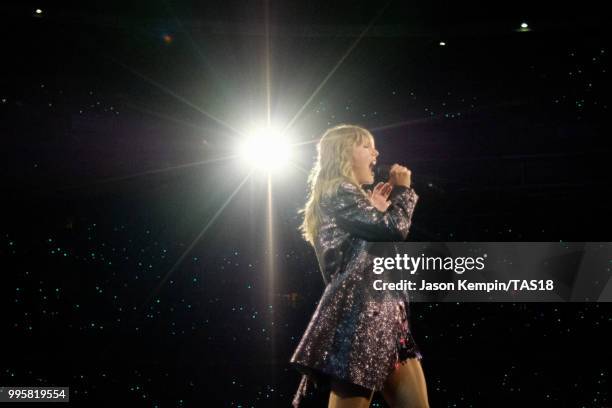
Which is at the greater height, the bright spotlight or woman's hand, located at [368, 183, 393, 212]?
the bright spotlight

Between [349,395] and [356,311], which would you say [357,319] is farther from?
[349,395]

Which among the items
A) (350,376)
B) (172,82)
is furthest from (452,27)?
(350,376)

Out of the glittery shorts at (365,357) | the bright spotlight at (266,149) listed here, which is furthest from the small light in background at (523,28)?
the glittery shorts at (365,357)

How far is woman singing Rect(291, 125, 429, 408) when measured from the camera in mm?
1788

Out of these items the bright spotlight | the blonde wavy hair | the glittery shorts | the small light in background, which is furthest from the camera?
the bright spotlight

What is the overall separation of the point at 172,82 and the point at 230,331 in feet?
5.77

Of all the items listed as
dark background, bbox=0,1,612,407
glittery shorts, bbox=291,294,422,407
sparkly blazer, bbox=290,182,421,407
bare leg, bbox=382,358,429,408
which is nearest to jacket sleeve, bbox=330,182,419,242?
sparkly blazer, bbox=290,182,421,407

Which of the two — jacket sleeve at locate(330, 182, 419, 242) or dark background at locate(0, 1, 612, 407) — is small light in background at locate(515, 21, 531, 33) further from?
jacket sleeve at locate(330, 182, 419, 242)

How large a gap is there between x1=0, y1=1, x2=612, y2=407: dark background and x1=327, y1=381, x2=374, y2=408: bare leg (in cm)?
200

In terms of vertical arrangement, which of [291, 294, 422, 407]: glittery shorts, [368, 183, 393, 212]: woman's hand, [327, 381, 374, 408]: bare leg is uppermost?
[368, 183, 393, 212]: woman's hand

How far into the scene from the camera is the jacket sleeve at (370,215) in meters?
1.83
